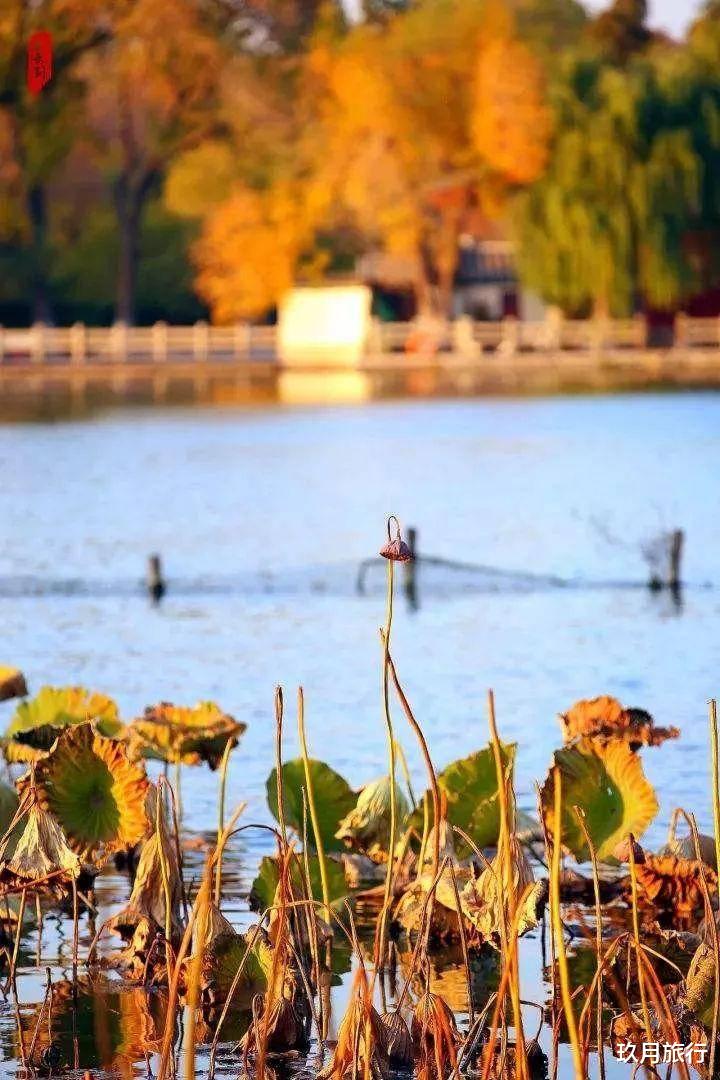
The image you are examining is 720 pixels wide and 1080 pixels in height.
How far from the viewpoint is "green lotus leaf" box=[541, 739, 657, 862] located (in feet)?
29.0

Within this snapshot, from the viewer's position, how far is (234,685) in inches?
679

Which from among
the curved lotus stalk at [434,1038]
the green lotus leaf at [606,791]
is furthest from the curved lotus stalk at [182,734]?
the curved lotus stalk at [434,1038]

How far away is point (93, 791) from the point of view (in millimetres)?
8891

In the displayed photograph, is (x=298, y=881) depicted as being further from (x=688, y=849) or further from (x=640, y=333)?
(x=640, y=333)

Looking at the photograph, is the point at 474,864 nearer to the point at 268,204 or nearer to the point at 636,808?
the point at 636,808

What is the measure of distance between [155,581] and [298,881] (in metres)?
14.1

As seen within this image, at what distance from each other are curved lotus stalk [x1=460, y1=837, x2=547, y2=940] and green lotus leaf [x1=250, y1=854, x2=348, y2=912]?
0.45 metres

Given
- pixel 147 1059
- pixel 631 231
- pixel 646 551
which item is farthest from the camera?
pixel 631 231

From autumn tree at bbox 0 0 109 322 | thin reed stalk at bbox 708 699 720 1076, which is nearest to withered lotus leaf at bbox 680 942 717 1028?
thin reed stalk at bbox 708 699 720 1076

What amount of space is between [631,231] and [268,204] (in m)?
11.6

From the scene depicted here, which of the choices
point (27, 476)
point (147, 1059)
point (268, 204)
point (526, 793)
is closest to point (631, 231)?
point (268, 204)

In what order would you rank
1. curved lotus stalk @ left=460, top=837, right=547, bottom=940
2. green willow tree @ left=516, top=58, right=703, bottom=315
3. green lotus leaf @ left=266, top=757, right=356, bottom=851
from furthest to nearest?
1. green willow tree @ left=516, top=58, right=703, bottom=315
2. green lotus leaf @ left=266, top=757, right=356, bottom=851
3. curved lotus stalk @ left=460, top=837, right=547, bottom=940

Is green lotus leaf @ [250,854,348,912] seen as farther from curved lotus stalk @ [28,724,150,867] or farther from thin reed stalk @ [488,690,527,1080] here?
thin reed stalk @ [488,690,527,1080]

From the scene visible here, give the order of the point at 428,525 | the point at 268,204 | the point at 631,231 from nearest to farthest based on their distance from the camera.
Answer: the point at 428,525, the point at 631,231, the point at 268,204
